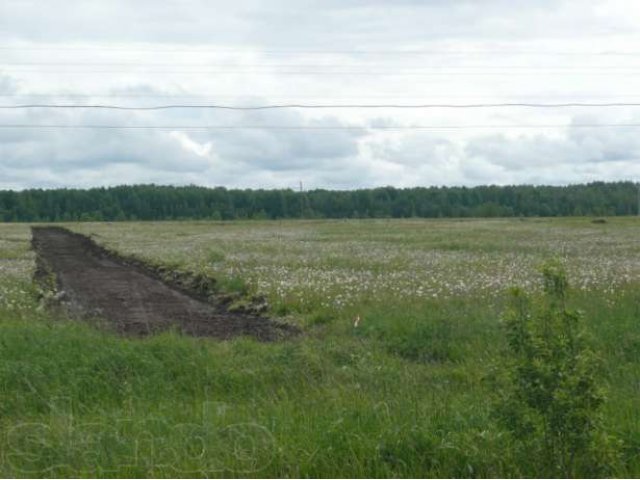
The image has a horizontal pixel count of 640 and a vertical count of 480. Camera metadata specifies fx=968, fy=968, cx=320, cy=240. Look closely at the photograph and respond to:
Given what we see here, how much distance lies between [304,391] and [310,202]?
526 feet

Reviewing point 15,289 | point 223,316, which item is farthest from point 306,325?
point 15,289

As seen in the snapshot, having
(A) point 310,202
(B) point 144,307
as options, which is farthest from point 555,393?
(A) point 310,202

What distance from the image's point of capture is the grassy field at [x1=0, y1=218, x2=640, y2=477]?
7.66m

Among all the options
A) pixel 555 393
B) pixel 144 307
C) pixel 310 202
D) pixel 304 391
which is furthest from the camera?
pixel 310 202

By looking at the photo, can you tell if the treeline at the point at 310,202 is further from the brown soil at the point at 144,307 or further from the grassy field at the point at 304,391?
the grassy field at the point at 304,391

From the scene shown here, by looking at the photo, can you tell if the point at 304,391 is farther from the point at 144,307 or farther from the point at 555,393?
the point at 144,307

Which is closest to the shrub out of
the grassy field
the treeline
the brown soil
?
the grassy field

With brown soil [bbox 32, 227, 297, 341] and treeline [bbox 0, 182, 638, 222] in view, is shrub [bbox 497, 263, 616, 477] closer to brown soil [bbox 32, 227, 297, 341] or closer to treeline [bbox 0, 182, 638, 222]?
brown soil [bbox 32, 227, 297, 341]

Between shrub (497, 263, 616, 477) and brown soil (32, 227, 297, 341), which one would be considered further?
brown soil (32, 227, 297, 341)

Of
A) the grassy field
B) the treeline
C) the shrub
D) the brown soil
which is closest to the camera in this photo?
the shrub

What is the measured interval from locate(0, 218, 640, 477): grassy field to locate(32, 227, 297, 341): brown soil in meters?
0.86

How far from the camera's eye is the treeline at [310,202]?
157750mm

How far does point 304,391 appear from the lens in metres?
10.6

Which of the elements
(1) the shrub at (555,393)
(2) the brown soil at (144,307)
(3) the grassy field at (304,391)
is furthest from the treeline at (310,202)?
(1) the shrub at (555,393)
